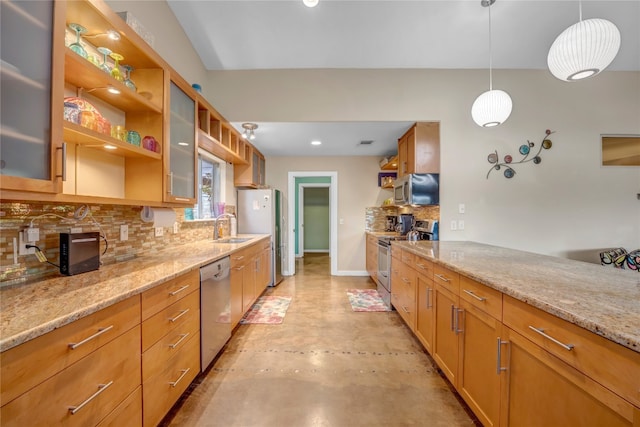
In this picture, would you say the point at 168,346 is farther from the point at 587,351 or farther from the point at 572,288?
the point at 572,288

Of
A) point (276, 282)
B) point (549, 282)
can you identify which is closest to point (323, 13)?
point (549, 282)

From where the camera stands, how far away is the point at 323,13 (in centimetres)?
237

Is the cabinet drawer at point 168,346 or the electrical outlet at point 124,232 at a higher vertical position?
the electrical outlet at point 124,232

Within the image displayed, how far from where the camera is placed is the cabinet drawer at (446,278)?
5.26 feet

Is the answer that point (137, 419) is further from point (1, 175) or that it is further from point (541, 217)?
point (541, 217)

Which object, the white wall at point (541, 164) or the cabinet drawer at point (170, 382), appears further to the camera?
the white wall at point (541, 164)

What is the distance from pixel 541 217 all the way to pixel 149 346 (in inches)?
159

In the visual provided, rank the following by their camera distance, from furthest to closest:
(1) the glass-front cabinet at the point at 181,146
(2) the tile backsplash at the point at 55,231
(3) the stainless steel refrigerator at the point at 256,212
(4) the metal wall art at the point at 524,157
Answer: (3) the stainless steel refrigerator at the point at 256,212 → (4) the metal wall art at the point at 524,157 → (1) the glass-front cabinet at the point at 181,146 → (2) the tile backsplash at the point at 55,231

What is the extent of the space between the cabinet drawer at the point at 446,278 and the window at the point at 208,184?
2.64 meters

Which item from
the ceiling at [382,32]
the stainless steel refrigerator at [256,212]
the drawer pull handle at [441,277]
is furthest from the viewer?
the stainless steel refrigerator at [256,212]

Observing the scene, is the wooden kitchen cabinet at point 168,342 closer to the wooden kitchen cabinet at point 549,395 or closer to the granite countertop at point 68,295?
the granite countertop at point 68,295

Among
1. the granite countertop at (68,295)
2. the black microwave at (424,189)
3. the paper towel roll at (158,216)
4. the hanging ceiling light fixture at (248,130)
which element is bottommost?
the granite countertop at (68,295)

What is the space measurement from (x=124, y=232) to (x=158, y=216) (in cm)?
28

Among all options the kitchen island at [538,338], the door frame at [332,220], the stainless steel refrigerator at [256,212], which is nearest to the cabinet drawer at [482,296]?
the kitchen island at [538,338]
